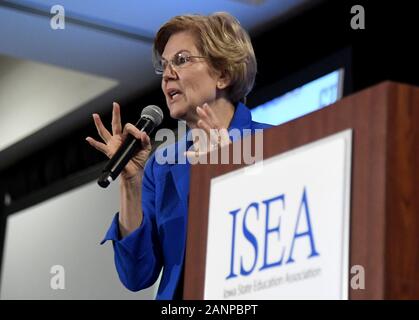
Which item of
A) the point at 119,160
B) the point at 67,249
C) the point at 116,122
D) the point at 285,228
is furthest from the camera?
the point at 67,249

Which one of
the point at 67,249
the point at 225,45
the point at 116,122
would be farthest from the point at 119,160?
the point at 67,249

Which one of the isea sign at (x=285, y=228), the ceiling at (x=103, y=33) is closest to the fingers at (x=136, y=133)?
the isea sign at (x=285, y=228)

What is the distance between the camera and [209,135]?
A: 1.49 meters

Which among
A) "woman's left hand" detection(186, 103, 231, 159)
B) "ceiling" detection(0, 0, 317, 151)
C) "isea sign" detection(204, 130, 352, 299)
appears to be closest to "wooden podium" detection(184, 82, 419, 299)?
"isea sign" detection(204, 130, 352, 299)

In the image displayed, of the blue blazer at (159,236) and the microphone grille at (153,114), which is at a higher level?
the microphone grille at (153,114)

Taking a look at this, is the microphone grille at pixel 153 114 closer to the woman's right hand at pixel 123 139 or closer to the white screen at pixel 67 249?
the woman's right hand at pixel 123 139

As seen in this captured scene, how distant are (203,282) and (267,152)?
19cm

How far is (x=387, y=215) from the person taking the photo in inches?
39.6

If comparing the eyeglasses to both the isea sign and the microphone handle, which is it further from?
the isea sign

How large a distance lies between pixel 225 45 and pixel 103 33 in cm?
276

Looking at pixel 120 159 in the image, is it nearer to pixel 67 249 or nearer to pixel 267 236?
pixel 267 236

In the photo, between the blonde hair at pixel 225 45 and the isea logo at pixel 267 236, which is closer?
the isea logo at pixel 267 236

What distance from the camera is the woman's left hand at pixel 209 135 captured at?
1.46 meters
